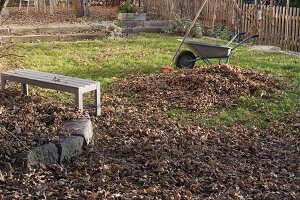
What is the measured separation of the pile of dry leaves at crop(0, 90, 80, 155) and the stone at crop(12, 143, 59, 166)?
0.10m

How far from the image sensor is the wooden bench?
6.60 meters

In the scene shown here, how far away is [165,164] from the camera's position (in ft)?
16.8

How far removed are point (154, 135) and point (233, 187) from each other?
1.67 metres

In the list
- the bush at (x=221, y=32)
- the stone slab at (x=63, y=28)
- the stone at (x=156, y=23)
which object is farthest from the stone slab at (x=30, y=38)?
the bush at (x=221, y=32)

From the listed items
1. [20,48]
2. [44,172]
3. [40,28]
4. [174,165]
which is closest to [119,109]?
[174,165]

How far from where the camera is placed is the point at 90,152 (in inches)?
211

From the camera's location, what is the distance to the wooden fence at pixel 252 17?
46.7ft

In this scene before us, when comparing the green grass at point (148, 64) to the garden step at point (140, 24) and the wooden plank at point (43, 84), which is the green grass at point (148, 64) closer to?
the wooden plank at point (43, 84)

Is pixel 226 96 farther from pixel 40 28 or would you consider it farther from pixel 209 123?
pixel 40 28

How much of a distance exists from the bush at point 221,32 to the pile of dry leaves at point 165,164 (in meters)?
8.08

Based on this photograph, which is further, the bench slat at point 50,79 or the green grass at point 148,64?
the green grass at point 148,64

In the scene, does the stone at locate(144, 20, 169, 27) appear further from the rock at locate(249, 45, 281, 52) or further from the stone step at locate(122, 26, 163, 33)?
the rock at locate(249, 45, 281, 52)

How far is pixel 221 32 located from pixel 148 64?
5826mm

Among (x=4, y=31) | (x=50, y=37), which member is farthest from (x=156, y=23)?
(x=4, y=31)
